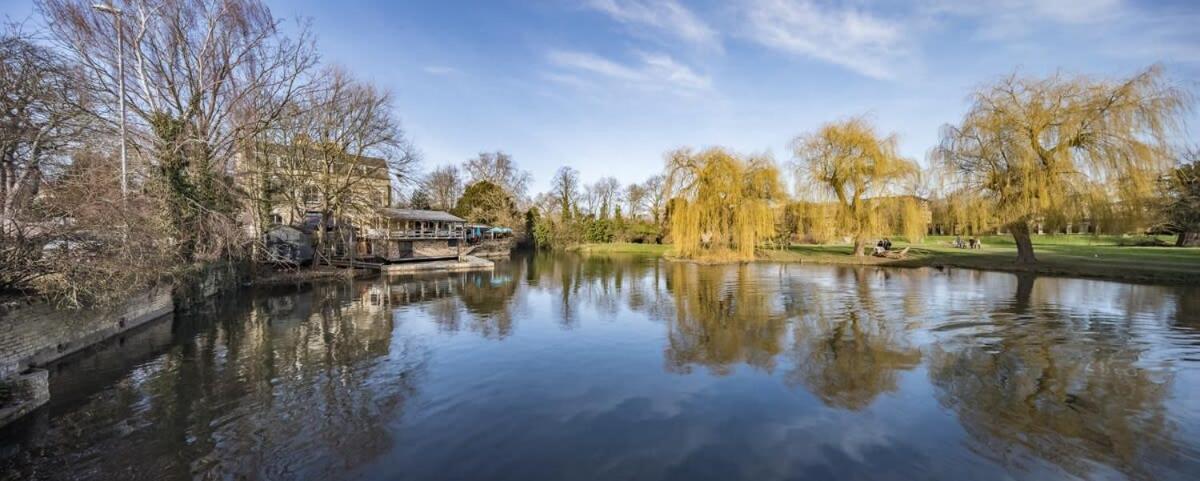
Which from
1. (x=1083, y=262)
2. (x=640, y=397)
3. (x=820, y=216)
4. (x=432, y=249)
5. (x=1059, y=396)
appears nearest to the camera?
(x=1059, y=396)

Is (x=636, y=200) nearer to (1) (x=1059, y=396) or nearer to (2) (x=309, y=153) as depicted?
(2) (x=309, y=153)

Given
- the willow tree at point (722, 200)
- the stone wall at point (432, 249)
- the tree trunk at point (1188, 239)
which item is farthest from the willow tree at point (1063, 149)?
the stone wall at point (432, 249)

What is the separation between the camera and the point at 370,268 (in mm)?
26938

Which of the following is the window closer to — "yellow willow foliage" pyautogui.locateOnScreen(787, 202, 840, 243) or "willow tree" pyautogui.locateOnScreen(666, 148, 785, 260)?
"willow tree" pyautogui.locateOnScreen(666, 148, 785, 260)

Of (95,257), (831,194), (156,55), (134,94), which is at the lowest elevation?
(95,257)

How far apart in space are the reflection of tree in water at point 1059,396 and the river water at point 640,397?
0.12 feet

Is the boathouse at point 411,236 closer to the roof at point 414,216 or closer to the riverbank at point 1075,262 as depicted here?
the roof at point 414,216

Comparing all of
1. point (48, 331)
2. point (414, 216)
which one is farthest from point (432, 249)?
point (48, 331)

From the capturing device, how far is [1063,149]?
19.9m

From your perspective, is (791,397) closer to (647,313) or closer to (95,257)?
(647,313)

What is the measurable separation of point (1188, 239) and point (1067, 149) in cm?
2318

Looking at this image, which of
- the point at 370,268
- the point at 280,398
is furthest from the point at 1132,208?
the point at 370,268

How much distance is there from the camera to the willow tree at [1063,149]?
60.9ft

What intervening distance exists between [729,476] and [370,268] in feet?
85.4
